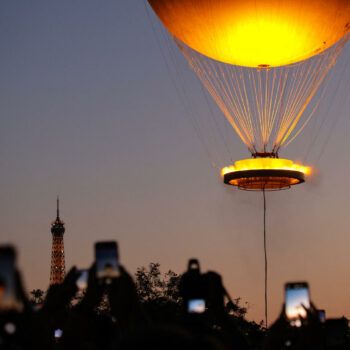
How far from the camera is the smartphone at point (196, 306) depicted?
7.45 meters

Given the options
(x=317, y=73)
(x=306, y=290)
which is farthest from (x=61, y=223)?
(x=306, y=290)

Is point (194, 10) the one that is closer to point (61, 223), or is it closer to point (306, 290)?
point (306, 290)

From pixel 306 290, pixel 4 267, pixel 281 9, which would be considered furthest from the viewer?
pixel 281 9

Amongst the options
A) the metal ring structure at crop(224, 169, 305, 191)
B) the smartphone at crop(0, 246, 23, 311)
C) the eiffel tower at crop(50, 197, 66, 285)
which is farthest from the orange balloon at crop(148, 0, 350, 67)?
the eiffel tower at crop(50, 197, 66, 285)

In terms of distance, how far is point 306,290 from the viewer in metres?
8.03

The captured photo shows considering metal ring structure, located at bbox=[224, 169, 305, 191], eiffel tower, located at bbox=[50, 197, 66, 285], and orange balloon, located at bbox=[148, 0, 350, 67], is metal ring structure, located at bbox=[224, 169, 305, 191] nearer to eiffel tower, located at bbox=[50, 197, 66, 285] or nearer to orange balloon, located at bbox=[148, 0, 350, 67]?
orange balloon, located at bbox=[148, 0, 350, 67]

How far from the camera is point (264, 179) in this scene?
24.9m

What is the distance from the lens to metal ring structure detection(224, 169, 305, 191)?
24627 mm

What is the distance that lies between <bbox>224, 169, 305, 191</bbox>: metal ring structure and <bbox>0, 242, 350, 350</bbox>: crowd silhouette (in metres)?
15.4

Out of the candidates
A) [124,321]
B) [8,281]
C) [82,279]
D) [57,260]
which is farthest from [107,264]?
[57,260]

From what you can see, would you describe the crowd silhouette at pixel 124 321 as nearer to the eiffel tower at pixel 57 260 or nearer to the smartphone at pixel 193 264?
the smartphone at pixel 193 264

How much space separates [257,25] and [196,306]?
17.9 metres

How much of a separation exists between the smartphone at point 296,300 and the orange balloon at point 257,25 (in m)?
16.7

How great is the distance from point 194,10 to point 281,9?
105 inches
